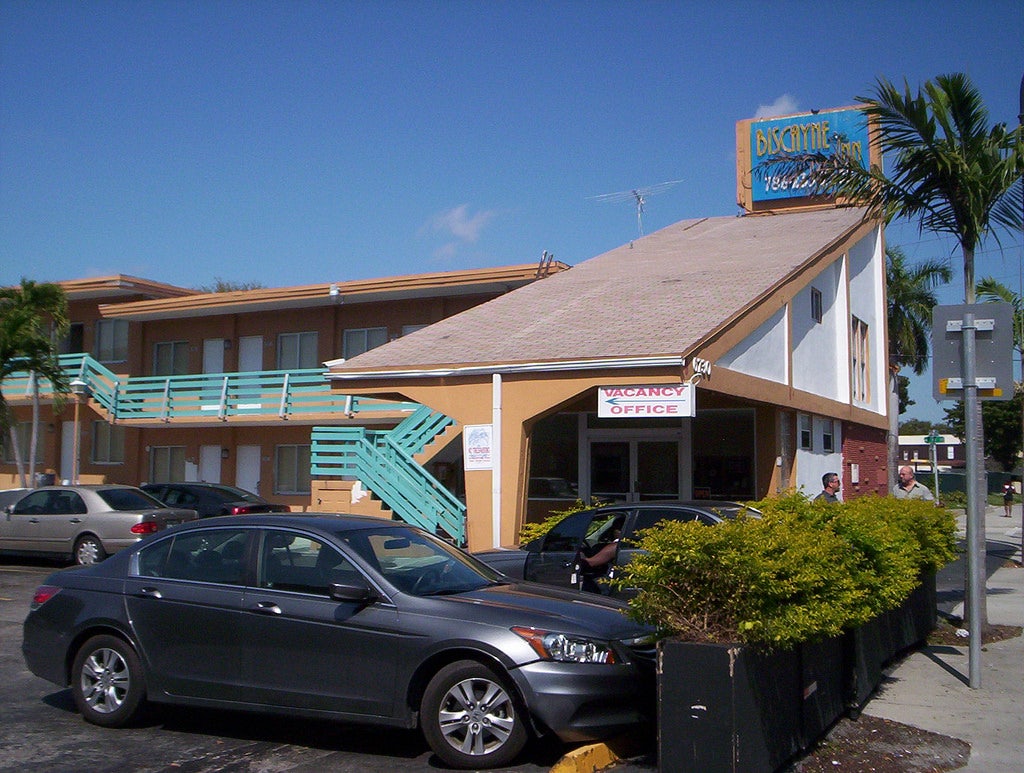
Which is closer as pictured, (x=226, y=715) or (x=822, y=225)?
(x=226, y=715)

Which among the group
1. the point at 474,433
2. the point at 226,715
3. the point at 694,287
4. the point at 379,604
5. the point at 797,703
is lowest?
the point at 226,715

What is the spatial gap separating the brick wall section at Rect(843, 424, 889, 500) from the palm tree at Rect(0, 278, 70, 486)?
19435mm

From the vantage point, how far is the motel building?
15250mm

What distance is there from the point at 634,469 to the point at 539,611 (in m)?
13.7

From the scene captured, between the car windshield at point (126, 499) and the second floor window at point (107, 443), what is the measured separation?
Answer: 13561mm

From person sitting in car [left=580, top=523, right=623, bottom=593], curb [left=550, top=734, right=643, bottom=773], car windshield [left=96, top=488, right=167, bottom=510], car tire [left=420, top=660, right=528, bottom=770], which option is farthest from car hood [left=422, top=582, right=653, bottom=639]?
car windshield [left=96, top=488, right=167, bottom=510]

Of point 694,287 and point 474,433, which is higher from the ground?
point 694,287

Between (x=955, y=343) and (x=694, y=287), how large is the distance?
846cm

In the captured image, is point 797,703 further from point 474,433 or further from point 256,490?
point 256,490

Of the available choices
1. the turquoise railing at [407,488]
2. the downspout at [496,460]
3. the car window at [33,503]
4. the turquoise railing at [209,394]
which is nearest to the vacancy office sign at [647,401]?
the downspout at [496,460]

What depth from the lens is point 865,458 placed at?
25.9 meters

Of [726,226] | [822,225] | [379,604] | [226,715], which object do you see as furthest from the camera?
[726,226]

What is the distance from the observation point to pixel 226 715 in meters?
7.86

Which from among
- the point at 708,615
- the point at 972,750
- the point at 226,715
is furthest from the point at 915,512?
the point at 226,715
